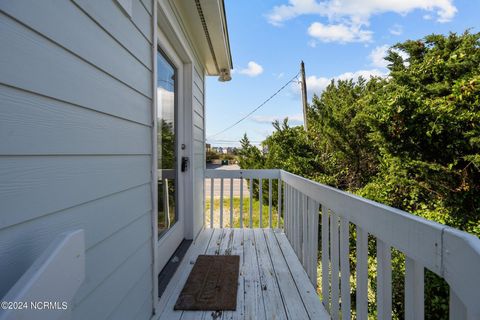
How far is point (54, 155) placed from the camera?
0.81 metres

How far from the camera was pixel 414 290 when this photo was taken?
0.94 metres

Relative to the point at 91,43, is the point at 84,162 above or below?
below

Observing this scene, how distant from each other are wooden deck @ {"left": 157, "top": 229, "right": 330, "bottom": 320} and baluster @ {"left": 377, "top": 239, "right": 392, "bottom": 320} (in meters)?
0.81

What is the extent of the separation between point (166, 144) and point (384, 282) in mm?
1934

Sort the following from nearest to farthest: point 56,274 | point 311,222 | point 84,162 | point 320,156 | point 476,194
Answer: point 56,274 → point 84,162 → point 311,222 → point 476,194 → point 320,156

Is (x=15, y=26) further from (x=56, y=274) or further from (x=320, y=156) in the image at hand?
(x=320, y=156)

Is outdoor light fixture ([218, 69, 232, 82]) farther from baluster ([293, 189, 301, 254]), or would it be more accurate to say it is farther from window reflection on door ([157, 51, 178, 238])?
baluster ([293, 189, 301, 254])

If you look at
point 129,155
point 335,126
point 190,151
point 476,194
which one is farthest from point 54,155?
point 335,126

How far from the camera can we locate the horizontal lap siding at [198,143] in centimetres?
335

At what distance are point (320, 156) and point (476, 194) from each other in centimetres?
271

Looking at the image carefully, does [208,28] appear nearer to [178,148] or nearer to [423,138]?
[178,148]

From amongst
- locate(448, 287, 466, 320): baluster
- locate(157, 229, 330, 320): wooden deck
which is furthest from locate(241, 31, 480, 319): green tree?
locate(448, 287, 466, 320): baluster

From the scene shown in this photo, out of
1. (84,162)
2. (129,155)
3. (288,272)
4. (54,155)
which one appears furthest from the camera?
(288,272)

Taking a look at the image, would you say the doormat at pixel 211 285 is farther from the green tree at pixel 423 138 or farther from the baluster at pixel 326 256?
the green tree at pixel 423 138
